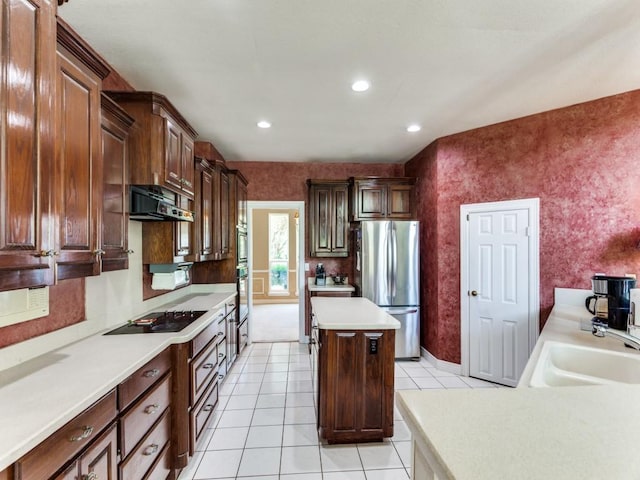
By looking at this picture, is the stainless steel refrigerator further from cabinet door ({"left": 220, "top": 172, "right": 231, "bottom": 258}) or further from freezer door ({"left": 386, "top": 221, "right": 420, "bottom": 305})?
cabinet door ({"left": 220, "top": 172, "right": 231, "bottom": 258})

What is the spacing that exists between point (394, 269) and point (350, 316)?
1.72 metres

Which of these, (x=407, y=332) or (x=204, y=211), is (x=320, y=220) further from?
(x=407, y=332)

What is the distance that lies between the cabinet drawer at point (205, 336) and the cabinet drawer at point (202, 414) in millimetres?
374

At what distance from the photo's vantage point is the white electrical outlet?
1405 mm

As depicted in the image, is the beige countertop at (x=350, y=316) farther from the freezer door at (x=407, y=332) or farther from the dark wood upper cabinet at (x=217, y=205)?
the dark wood upper cabinet at (x=217, y=205)

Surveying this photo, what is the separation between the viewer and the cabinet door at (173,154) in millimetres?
2166

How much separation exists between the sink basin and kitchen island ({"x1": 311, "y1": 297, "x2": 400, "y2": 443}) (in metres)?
0.89

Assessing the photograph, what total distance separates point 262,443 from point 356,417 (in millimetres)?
745

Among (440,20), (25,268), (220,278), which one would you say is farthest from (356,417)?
(440,20)

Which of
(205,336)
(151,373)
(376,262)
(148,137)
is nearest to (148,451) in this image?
(151,373)

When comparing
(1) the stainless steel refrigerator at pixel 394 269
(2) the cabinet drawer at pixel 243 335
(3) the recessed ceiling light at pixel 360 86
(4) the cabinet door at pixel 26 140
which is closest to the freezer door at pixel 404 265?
(1) the stainless steel refrigerator at pixel 394 269

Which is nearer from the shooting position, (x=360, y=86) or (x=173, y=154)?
(x=173, y=154)

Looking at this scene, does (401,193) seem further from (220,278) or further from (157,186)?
(157,186)

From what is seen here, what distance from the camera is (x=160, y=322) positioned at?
2.27 meters
